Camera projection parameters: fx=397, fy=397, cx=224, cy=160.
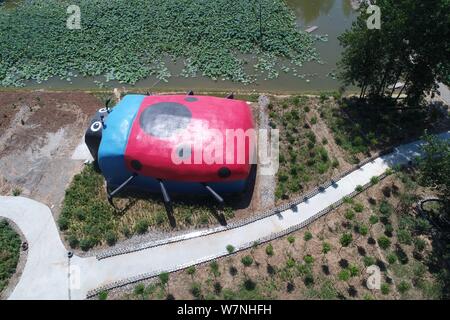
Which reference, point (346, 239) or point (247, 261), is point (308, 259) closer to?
point (346, 239)

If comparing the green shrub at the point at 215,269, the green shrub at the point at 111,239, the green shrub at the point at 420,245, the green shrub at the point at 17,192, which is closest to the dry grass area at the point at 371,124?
the green shrub at the point at 420,245

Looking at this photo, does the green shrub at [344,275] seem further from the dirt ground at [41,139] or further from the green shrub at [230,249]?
the dirt ground at [41,139]

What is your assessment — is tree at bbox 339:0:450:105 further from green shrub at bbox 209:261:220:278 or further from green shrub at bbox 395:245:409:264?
green shrub at bbox 209:261:220:278

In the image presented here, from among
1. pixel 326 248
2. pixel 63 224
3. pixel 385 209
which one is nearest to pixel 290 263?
pixel 326 248

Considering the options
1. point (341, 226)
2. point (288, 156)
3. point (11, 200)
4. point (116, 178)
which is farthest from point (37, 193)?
point (341, 226)

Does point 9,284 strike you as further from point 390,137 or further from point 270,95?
point 390,137
